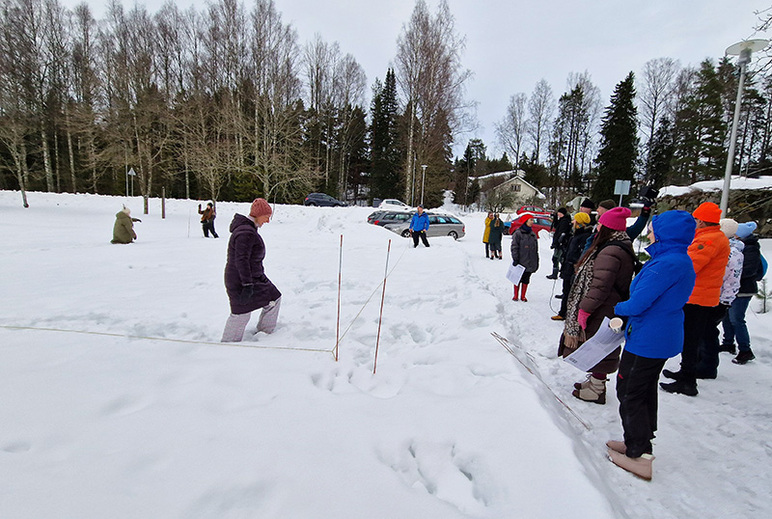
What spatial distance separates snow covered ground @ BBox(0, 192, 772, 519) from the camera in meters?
1.68

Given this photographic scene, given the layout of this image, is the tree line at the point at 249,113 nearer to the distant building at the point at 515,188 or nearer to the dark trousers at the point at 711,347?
the distant building at the point at 515,188

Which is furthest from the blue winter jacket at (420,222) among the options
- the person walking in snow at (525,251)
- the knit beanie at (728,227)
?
the knit beanie at (728,227)

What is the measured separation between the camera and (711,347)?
11.9ft

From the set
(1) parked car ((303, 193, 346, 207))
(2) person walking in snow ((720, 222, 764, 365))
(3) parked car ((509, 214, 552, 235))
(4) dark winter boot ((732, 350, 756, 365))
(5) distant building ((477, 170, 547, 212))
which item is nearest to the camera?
Answer: (2) person walking in snow ((720, 222, 764, 365))

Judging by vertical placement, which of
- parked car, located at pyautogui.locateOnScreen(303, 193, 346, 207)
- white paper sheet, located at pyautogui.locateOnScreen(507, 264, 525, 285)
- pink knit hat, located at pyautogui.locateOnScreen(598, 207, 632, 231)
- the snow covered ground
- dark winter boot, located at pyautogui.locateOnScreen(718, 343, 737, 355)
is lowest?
dark winter boot, located at pyautogui.locateOnScreen(718, 343, 737, 355)

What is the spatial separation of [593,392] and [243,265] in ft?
11.9

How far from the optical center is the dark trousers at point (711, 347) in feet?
11.6

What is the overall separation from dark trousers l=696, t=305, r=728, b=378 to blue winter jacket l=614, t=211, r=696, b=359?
192cm

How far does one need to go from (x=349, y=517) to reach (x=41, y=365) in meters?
2.78

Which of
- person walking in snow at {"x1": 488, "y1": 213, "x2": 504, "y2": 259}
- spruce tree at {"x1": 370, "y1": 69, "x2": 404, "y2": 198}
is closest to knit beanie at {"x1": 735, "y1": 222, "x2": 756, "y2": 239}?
person walking in snow at {"x1": 488, "y1": 213, "x2": 504, "y2": 259}

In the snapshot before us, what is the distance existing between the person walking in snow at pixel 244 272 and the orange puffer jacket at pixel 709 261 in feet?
13.7

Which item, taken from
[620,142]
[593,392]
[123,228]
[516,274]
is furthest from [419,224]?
[620,142]

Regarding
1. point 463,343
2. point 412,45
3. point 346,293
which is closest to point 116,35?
point 412,45

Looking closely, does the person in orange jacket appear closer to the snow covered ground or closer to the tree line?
the snow covered ground
